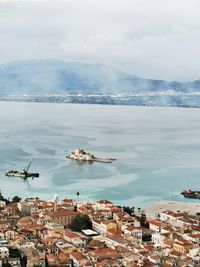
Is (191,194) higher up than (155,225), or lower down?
lower down

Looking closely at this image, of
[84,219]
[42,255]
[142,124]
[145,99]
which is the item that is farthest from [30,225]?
[145,99]

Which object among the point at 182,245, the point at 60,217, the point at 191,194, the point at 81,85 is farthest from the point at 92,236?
the point at 81,85

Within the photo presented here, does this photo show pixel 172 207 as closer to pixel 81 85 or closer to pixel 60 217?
pixel 60 217

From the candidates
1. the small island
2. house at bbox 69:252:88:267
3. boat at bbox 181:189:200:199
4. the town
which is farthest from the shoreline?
the small island

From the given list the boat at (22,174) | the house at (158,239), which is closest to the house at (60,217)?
the house at (158,239)

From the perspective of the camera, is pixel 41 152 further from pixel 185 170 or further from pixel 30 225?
pixel 30 225
